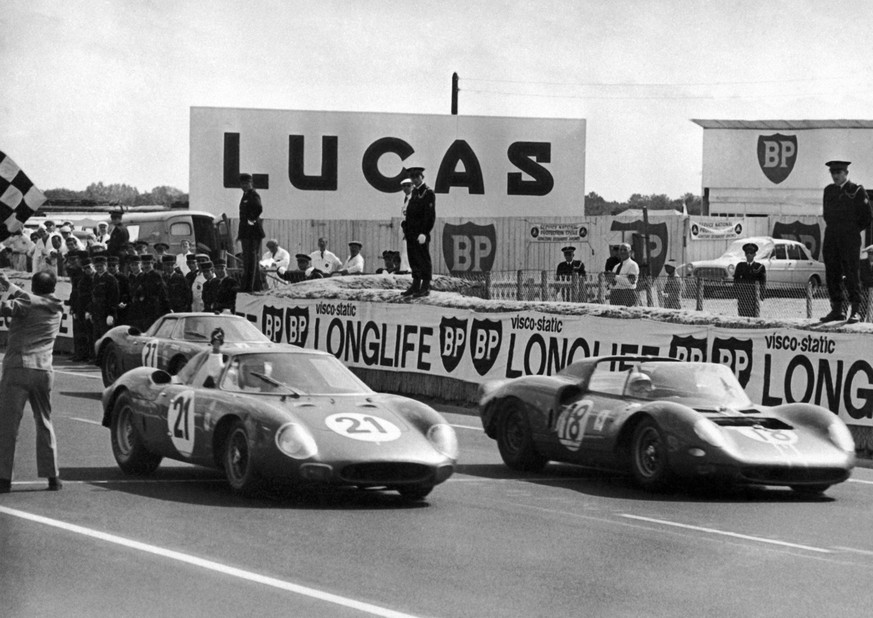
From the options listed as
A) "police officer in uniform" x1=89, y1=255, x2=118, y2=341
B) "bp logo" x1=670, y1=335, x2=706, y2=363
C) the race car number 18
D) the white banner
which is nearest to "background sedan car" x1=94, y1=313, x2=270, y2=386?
"bp logo" x1=670, y1=335, x2=706, y2=363

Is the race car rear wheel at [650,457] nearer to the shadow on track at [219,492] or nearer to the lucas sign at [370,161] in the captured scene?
the shadow on track at [219,492]

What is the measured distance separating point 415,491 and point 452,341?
948cm

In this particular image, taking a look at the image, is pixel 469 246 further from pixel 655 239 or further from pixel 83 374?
pixel 83 374

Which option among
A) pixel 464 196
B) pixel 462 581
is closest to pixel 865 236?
pixel 464 196

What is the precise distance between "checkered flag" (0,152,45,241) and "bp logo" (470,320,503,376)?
11.9 metres

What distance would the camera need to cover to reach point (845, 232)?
54.5 ft

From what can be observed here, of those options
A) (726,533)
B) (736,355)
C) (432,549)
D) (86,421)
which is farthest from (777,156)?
(432,549)

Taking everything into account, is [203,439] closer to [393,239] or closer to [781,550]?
[781,550]

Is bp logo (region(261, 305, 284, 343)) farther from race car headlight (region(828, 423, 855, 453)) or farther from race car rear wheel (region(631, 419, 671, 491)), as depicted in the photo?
race car headlight (region(828, 423, 855, 453))

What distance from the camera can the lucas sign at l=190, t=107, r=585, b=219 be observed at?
50812 millimetres

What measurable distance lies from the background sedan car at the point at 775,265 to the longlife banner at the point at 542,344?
18.6 m

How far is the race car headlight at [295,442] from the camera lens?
10859 millimetres

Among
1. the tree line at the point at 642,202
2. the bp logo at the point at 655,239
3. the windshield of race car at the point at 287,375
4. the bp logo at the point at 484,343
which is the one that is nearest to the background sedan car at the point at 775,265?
the bp logo at the point at 655,239

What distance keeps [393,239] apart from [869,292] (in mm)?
29347
